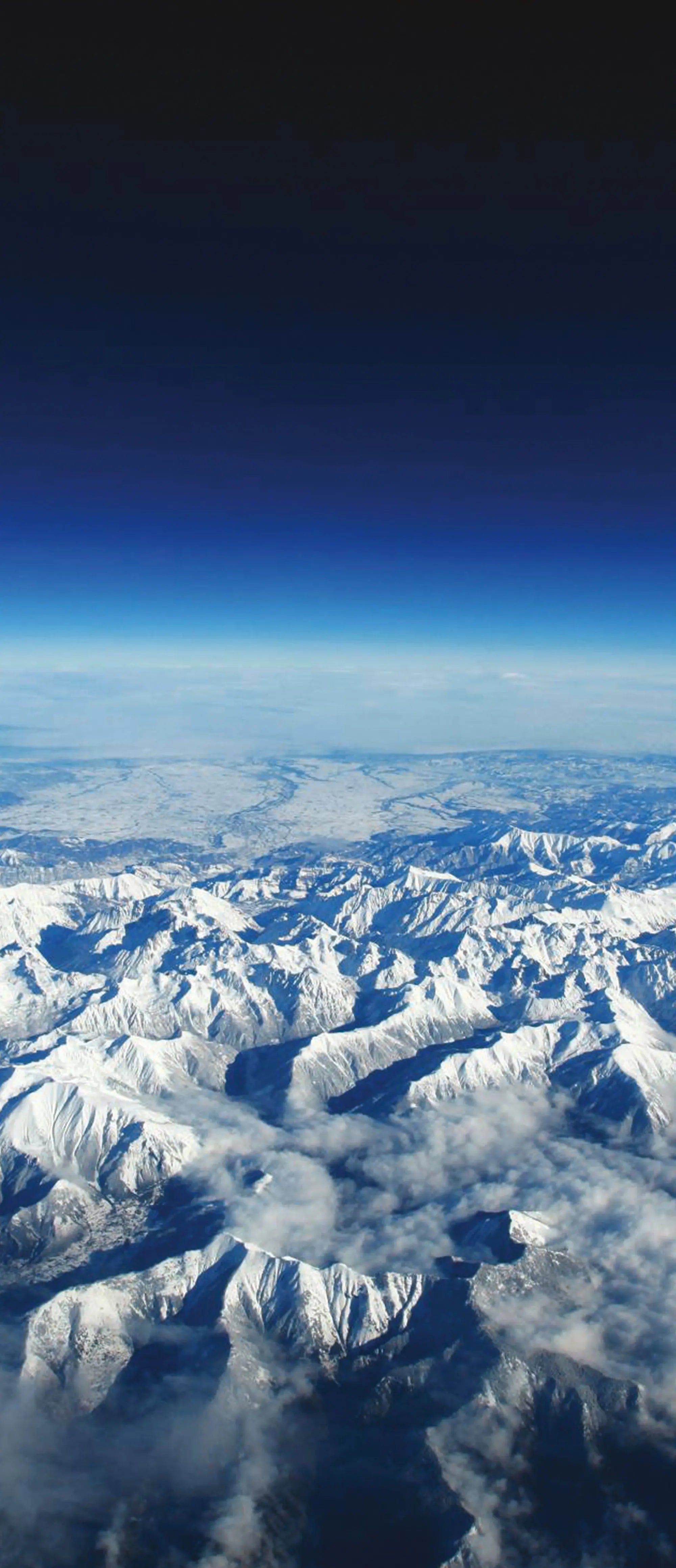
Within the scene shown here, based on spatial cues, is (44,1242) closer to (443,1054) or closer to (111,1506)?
(111,1506)

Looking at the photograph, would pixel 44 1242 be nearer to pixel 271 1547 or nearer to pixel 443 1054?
pixel 271 1547

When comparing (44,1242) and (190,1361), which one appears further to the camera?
(44,1242)

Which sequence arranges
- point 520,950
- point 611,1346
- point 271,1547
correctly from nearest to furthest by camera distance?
1. point 271,1547
2. point 611,1346
3. point 520,950

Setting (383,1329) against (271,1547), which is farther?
(383,1329)

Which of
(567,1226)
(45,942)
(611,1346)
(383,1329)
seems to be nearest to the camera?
(611,1346)

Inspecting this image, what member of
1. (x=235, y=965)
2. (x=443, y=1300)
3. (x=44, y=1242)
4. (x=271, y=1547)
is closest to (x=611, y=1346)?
(x=443, y=1300)

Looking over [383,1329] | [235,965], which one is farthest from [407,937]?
[383,1329]
